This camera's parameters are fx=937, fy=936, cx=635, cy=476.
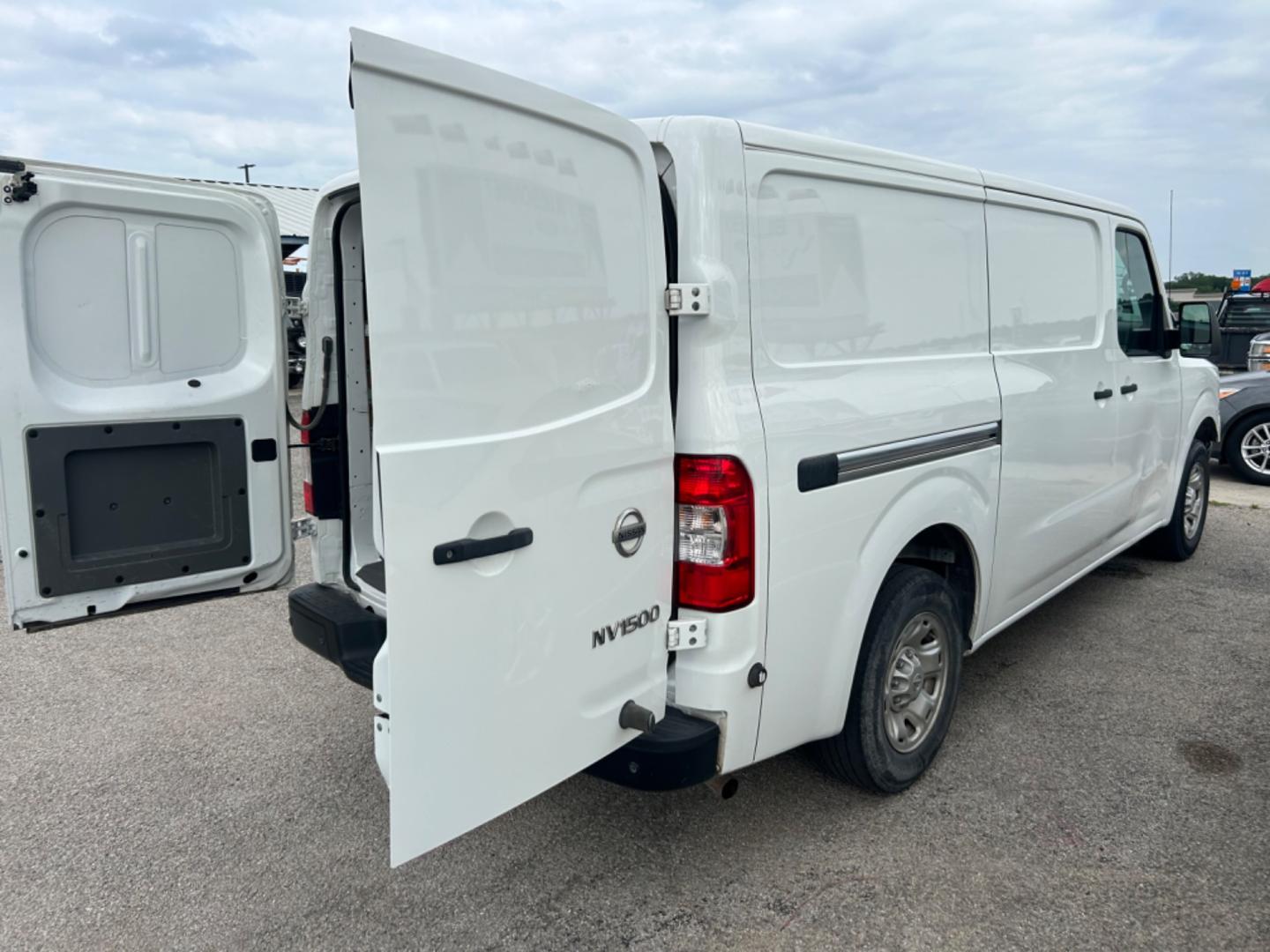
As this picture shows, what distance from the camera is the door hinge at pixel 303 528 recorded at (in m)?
3.10

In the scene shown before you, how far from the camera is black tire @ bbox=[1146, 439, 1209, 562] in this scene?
576cm

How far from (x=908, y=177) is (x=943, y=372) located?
65 cm

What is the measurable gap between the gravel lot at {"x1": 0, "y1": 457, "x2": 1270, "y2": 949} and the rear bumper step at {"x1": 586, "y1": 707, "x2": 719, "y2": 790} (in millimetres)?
457

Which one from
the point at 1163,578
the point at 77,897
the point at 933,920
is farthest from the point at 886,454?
the point at 1163,578

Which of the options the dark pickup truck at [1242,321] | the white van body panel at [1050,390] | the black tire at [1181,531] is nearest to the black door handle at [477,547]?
the white van body panel at [1050,390]

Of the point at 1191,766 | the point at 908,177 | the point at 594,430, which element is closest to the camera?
the point at 594,430

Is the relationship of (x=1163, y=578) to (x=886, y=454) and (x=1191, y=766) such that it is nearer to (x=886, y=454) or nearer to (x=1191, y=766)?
(x=1191, y=766)

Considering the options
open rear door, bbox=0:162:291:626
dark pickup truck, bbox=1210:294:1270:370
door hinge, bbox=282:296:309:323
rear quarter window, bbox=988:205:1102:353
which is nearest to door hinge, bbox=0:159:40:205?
open rear door, bbox=0:162:291:626

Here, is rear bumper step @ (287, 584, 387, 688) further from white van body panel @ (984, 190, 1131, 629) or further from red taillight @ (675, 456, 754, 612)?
white van body panel @ (984, 190, 1131, 629)

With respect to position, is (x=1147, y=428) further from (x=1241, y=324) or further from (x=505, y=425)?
(x=1241, y=324)

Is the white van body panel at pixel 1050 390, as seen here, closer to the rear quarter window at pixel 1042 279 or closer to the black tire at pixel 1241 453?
the rear quarter window at pixel 1042 279

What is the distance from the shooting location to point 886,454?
282 centimetres

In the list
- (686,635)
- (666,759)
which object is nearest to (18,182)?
(686,635)

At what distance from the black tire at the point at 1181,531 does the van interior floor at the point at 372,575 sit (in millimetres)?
4778
